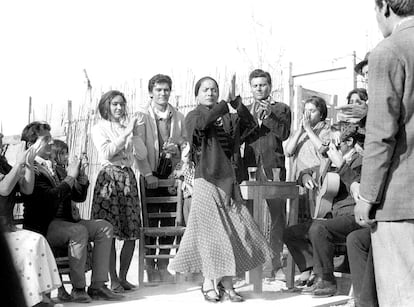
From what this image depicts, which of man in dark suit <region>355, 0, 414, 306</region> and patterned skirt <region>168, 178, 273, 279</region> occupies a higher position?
man in dark suit <region>355, 0, 414, 306</region>

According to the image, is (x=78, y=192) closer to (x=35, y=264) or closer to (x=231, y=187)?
(x=35, y=264)

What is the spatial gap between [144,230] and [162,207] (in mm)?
382

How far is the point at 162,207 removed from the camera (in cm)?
607

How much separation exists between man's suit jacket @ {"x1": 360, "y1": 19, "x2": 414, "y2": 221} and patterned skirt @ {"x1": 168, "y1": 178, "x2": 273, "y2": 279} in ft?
7.25

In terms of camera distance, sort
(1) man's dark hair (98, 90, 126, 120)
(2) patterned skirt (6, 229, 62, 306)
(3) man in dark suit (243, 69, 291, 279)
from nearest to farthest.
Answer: (2) patterned skirt (6, 229, 62, 306) → (1) man's dark hair (98, 90, 126, 120) → (3) man in dark suit (243, 69, 291, 279)

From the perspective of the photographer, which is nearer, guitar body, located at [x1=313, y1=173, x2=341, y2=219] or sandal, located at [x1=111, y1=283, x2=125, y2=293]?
guitar body, located at [x1=313, y1=173, x2=341, y2=219]

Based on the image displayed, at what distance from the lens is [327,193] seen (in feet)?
16.8

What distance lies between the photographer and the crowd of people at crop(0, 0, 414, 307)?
A: 2.62m

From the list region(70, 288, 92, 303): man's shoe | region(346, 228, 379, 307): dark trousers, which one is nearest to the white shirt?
region(70, 288, 92, 303): man's shoe

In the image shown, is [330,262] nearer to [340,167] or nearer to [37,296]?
[340,167]

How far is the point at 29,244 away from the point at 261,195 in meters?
2.04

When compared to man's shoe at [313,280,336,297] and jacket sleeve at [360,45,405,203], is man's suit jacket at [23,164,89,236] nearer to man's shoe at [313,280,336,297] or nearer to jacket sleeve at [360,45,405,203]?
man's shoe at [313,280,336,297]

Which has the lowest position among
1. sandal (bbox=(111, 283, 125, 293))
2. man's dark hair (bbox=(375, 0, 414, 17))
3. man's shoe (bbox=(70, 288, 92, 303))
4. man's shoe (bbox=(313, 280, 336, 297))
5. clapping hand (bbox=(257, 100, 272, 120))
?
sandal (bbox=(111, 283, 125, 293))

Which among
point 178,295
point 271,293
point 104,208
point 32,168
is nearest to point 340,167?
point 271,293
